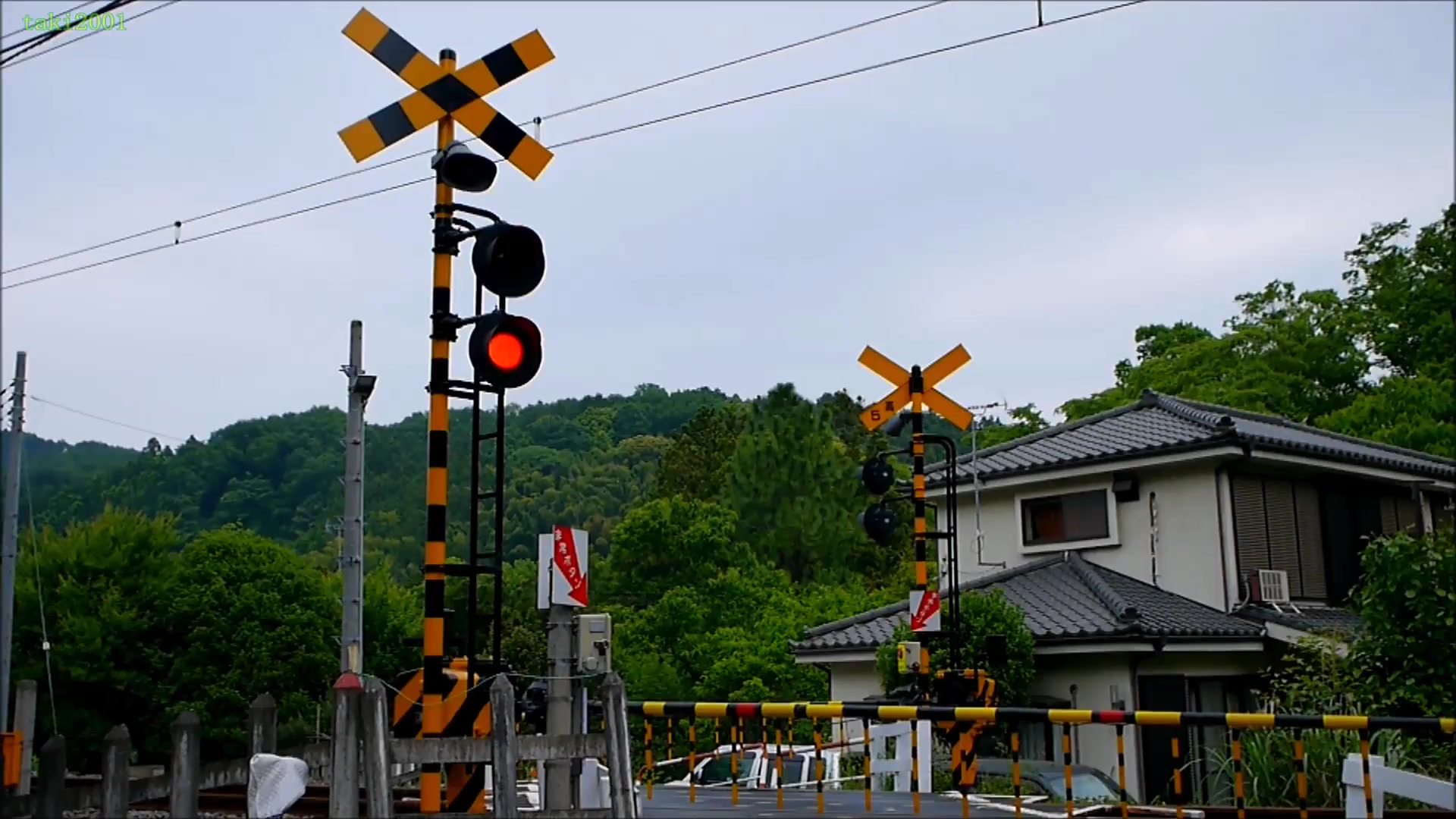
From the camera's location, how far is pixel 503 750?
7.00m

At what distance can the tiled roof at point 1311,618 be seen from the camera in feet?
64.1

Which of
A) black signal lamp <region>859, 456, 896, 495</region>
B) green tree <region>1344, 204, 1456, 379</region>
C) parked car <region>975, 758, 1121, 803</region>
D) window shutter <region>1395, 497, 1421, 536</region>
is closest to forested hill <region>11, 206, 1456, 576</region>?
green tree <region>1344, 204, 1456, 379</region>

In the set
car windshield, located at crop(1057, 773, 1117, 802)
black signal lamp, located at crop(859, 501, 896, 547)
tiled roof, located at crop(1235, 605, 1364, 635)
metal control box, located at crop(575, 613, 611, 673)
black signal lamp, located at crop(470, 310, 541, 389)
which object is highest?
black signal lamp, located at crop(470, 310, 541, 389)

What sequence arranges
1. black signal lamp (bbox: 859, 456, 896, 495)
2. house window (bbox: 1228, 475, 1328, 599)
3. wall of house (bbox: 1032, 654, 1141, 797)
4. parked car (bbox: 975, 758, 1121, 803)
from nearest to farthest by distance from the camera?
parked car (bbox: 975, 758, 1121, 803), black signal lamp (bbox: 859, 456, 896, 495), wall of house (bbox: 1032, 654, 1141, 797), house window (bbox: 1228, 475, 1328, 599)

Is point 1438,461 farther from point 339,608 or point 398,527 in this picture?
point 398,527

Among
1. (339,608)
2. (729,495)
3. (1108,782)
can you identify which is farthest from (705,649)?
(1108,782)

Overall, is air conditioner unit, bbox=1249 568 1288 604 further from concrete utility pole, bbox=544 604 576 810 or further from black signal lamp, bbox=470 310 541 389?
black signal lamp, bbox=470 310 541 389

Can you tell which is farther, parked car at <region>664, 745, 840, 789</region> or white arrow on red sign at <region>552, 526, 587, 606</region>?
parked car at <region>664, 745, 840, 789</region>

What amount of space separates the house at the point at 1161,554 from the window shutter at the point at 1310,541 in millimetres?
28

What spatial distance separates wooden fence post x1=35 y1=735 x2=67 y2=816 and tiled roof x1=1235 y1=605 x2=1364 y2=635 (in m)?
16.0

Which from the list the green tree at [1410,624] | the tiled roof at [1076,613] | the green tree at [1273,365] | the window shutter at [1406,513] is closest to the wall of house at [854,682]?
the tiled roof at [1076,613]

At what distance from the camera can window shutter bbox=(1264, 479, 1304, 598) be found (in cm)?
2136

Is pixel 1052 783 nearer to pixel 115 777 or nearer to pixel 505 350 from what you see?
pixel 505 350

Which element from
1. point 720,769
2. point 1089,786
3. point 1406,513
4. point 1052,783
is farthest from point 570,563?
point 1406,513
